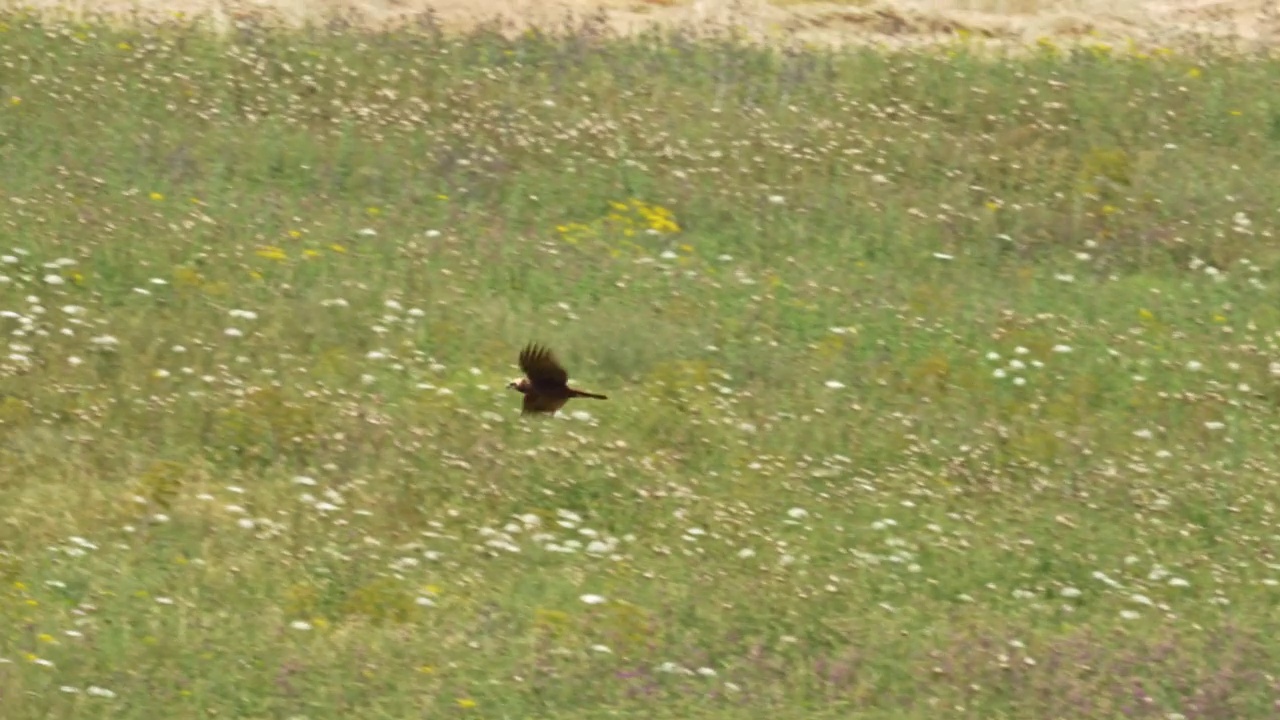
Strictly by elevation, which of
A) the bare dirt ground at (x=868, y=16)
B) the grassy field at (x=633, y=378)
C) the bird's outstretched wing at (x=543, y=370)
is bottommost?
the grassy field at (x=633, y=378)

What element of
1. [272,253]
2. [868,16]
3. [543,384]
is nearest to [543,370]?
[543,384]

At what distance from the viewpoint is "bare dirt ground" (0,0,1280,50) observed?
1603 cm

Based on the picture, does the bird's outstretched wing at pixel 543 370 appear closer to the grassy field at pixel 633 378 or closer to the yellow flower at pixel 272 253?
the grassy field at pixel 633 378

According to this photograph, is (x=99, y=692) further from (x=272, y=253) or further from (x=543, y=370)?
(x=272, y=253)

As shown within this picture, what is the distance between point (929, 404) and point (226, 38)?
20.2 ft

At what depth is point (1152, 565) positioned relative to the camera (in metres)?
9.49

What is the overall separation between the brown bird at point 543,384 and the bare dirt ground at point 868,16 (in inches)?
302

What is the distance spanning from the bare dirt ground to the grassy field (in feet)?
2.50

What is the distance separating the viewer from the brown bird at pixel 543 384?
816 cm

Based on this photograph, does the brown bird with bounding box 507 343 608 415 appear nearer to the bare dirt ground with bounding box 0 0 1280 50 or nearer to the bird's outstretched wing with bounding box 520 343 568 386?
the bird's outstretched wing with bounding box 520 343 568 386

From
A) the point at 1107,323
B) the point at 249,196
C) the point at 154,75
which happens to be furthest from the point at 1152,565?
the point at 154,75

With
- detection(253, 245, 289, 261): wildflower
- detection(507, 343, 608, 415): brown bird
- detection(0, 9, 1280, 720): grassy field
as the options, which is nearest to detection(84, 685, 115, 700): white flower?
detection(0, 9, 1280, 720): grassy field

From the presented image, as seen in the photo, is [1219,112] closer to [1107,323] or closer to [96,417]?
[1107,323]

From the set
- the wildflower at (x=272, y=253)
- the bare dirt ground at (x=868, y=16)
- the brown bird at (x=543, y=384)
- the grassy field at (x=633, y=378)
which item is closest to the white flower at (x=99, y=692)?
the grassy field at (x=633, y=378)
